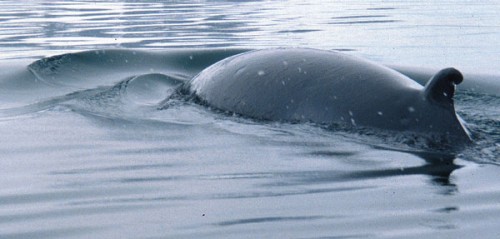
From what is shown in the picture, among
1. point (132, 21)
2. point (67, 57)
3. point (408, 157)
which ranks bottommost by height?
point (132, 21)

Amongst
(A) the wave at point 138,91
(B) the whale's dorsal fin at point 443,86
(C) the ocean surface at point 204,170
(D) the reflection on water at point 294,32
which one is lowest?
(D) the reflection on water at point 294,32

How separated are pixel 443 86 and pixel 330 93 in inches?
37.0

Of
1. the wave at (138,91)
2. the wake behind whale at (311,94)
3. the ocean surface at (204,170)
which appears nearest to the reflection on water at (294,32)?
the wave at (138,91)

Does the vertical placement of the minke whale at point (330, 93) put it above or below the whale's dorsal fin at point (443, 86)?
below

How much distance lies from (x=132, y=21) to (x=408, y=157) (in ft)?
64.0

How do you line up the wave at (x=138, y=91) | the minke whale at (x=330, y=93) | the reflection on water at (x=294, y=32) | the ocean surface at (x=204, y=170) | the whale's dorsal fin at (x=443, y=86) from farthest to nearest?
1. the reflection on water at (x=294, y=32)
2. the wave at (x=138, y=91)
3. the minke whale at (x=330, y=93)
4. the whale's dorsal fin at (x=443, y=86)
5. the ocean surface at (x=204, y=170)

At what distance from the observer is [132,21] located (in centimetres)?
2380

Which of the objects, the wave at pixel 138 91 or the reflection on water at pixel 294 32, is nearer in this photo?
the wave at pixel 138 91

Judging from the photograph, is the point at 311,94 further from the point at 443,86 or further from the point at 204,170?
the point at 204,170

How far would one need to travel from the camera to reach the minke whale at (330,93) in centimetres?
528

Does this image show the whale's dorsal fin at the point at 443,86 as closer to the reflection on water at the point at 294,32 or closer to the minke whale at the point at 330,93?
the minke whale at the point at 330,93

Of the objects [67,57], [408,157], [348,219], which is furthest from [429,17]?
[348,219]

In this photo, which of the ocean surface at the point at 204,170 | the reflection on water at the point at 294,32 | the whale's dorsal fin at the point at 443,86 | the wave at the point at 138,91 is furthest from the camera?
the reflection on water at the point at 294,32

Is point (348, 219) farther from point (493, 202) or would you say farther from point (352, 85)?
point (352, 85)
